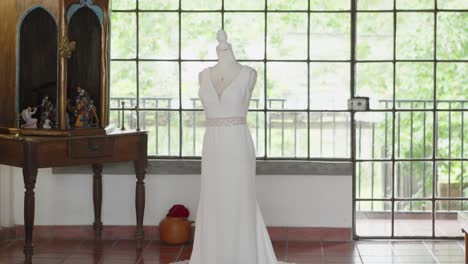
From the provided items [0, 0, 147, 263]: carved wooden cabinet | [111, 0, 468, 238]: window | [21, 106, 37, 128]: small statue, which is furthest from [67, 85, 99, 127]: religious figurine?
[111, 0, 468, 238]: window

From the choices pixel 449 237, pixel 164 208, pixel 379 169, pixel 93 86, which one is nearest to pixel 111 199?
pixel 164 208

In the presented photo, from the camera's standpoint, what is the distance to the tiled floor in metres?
6.48

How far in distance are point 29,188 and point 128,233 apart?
1277 mm

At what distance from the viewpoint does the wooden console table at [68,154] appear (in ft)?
20.2

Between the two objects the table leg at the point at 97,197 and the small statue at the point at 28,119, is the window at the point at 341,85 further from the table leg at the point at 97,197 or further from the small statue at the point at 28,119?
the small statue at the point at 28,119

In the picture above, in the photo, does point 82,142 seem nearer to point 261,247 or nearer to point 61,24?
point 61,24

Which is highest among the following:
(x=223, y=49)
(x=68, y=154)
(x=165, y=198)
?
(x=223, y=49)

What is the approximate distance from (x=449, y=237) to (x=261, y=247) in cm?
200

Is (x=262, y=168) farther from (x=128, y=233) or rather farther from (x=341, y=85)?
(x=128, y=233)

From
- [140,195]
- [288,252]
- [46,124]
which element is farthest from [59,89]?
[288,252]

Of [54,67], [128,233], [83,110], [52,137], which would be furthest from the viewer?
[128,233]

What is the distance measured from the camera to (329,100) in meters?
7.29

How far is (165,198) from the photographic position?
7219 millimetres

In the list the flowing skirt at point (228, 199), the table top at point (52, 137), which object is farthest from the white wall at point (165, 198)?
the flowing skirt at point (228, 199)
